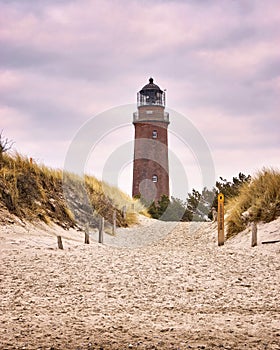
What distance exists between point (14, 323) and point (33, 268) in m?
2.75

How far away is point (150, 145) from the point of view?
1391 inches

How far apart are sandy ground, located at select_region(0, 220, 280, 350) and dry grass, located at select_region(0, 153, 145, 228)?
1740 millimetres

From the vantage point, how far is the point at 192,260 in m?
9.42

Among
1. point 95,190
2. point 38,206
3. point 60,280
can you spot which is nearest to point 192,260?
point 60,280

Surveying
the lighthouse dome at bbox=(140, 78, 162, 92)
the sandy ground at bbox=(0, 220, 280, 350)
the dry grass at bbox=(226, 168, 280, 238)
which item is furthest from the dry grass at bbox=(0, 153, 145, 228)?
the lighthouse dome at bbox=(140, 78, 162, 92)

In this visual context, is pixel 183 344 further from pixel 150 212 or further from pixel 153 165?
pixel 153 165

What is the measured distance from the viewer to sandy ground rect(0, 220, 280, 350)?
5090 mm

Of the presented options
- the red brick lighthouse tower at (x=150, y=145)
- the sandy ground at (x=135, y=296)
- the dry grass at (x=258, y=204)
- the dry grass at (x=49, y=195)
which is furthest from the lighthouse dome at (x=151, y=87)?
the sandy ground at (x=135, y=296)

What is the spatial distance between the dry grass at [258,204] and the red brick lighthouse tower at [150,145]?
66.8ft

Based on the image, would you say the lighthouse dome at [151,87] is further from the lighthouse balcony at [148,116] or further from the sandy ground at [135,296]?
the sandy ground at [135,296]

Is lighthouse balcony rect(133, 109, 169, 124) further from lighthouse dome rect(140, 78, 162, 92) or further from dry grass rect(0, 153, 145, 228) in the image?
dry grass rect(0, 153, 145, 228)

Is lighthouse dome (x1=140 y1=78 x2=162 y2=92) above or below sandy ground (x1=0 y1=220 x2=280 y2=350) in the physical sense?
above

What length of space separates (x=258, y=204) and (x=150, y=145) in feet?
74.4

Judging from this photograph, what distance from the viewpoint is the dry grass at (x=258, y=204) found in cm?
1262
